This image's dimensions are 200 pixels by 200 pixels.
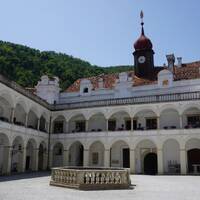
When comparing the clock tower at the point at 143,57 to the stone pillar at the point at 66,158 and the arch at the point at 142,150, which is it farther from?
the stone pillar at the point at 66,158

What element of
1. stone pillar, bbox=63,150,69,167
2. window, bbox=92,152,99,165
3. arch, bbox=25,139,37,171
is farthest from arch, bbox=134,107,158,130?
arch, bbox=25,139,37,171

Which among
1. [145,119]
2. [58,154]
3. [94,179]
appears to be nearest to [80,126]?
[58,154]

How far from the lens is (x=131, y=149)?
1168 inches

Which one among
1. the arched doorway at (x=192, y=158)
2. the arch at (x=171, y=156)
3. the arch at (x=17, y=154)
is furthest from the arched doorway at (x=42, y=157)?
the arched doorway at (x=192, y=158)

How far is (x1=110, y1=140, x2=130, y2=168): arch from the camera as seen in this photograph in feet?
105

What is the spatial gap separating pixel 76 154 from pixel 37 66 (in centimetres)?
1930

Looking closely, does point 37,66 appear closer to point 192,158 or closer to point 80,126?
point 80,126

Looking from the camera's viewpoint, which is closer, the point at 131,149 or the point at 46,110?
the point at 131,149

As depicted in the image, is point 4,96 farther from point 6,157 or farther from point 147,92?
point 147,92

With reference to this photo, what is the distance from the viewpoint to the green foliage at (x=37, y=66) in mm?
44250

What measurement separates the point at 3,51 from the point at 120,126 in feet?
77.3

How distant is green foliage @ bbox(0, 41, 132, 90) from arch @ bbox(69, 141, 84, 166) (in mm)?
14313

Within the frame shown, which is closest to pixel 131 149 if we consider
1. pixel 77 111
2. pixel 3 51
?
pixel 77 111

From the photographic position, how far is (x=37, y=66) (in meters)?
48.4
